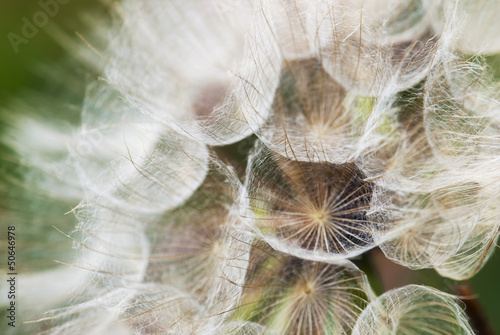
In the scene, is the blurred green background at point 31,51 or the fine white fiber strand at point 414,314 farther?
the blurred green background at point 31,51

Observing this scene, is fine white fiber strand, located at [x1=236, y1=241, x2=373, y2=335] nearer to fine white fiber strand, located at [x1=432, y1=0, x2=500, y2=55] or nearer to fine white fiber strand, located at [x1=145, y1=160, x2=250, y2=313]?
fine white fiber strand, located at [x1=145, y1=160, x2=250, y2=313]

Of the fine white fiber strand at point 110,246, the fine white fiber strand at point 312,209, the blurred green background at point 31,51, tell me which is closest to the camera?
the fine white fiber strand at point 312,209

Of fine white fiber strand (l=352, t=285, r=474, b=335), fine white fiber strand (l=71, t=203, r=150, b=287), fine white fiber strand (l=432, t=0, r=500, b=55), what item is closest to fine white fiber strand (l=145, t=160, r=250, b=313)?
fine white fiber strand (l=71, t=203, r=150, b=287)

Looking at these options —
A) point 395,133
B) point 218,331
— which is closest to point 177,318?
point 218,331

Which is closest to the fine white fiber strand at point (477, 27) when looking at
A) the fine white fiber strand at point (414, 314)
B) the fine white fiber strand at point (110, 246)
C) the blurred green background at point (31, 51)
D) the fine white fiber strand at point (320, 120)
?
the fine white fiber strand at point (320, 120)

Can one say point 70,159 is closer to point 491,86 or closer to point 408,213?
point 408,213

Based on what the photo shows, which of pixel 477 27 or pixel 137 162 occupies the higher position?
pixel 477 27

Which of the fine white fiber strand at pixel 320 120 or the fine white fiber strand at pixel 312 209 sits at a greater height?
the fine white fiber strand at pixel 320 120

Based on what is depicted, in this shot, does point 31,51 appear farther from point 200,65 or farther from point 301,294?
point 301,294

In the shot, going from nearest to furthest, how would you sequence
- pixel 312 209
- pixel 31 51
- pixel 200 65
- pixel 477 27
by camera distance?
1. pixel 312 209
2. pixel 477 27
3. pixel 200 65
4. pixel 31 51

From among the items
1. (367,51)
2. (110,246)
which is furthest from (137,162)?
(367,51)

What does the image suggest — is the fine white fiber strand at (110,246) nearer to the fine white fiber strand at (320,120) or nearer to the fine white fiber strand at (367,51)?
the fine white fiber strand at (320,120)
